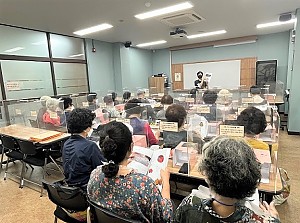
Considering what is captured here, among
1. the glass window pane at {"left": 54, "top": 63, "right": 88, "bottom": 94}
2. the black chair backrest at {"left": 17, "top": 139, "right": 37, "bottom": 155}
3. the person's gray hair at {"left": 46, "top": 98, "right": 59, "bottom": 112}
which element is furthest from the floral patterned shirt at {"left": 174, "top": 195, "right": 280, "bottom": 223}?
the glass window pane at {"left": 54, "top": 63, "right": 88, "bottom": 94}

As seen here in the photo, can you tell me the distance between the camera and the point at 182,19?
4.87m

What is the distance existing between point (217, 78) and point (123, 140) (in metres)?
8.12

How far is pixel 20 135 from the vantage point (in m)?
3.23

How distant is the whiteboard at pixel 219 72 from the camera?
8188mm

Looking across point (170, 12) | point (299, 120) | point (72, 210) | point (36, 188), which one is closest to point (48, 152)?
point (36, 188)

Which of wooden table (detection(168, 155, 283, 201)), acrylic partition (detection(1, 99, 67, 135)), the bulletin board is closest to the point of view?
wooden table (detection(168, 155, 283, 201))

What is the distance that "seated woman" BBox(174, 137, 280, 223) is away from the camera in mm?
775

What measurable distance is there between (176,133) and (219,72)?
7.12m

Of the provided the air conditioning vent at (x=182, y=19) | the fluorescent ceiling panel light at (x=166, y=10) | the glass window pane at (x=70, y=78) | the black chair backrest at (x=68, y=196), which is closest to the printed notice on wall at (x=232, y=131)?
the black chair backrest at (x=68, y=196)

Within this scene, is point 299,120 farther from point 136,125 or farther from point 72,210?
point 72,210

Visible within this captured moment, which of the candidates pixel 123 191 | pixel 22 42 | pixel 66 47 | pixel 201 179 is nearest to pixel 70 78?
pixel 66 47

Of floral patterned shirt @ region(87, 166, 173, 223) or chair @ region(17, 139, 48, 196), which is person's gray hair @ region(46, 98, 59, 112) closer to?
chair @ region(17, 139, 48, 196)

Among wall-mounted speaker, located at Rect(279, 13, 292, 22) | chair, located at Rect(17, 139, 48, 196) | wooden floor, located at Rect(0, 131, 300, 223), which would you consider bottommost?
wooden floor, located at Rect(0, 131, 300, 223)

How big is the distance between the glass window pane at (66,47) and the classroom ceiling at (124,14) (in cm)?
37
